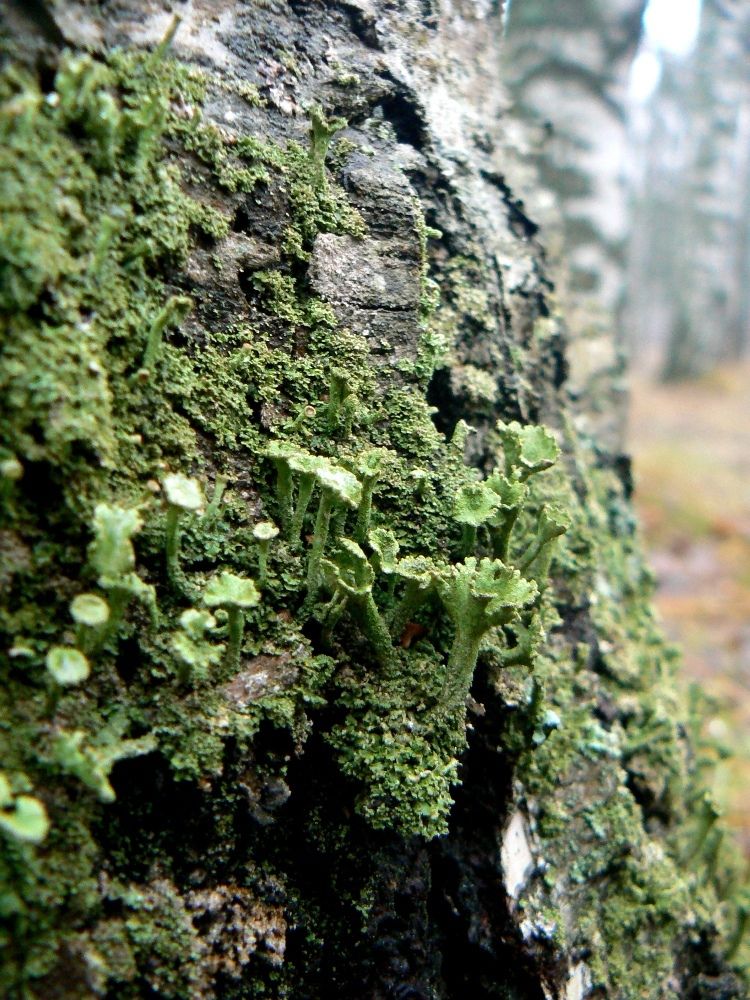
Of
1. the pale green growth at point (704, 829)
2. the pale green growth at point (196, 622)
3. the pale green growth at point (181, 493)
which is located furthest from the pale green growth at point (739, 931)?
the pale green growth at point (181, 493)

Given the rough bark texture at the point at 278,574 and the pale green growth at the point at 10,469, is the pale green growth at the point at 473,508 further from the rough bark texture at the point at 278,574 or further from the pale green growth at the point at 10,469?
the pale green growth at the point at 10,469

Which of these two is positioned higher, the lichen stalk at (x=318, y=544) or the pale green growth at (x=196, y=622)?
the lichen stalk at (x=318, y=544)

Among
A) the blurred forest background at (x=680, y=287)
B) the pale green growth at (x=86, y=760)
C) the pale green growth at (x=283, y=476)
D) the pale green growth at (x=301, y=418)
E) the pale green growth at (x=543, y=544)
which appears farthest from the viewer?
the blurred forest background at (x=680, y=287)

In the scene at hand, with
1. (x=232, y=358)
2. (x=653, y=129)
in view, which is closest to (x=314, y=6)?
(x=232, y=358)

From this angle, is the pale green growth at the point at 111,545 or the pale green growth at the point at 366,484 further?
the pale green growth at the point at 366,484

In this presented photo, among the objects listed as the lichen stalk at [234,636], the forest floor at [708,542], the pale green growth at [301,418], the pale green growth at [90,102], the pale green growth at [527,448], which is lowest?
the forest floor at [708,542]

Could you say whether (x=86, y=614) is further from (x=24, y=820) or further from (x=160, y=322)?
(x=160, y=322)

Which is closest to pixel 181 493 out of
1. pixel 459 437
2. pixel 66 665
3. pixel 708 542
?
pixel 66 665
